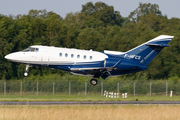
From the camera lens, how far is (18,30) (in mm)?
65625

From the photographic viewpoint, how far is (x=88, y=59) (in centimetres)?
3278

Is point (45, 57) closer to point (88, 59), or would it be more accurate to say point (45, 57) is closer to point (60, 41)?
point (88, 59)

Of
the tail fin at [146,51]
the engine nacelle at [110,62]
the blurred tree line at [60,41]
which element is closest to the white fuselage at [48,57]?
the engine nacelle at [110,62]

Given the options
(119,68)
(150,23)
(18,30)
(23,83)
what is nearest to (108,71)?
(119,68)

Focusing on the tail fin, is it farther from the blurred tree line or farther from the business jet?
the blurred tree line

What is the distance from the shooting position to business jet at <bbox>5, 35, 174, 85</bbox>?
31.9 meters

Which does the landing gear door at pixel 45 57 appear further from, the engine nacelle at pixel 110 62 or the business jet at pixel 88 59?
the engine nacelle at pixel 110 62

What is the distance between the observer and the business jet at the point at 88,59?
31.9m

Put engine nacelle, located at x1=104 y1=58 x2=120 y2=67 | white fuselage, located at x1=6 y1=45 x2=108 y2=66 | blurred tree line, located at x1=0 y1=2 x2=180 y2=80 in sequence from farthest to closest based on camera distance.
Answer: blurred tree line, located at x1=0 y1=2 x2=180 y2=80
engine nacelle, located at x1=104 y1=58 x2=120 y2=67
white fuselage, located at x1=6 y1=45 x2=108 y2=66

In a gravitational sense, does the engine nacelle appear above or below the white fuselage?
below

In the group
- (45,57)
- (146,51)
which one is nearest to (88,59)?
(45,57)

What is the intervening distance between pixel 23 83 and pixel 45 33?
21.7m

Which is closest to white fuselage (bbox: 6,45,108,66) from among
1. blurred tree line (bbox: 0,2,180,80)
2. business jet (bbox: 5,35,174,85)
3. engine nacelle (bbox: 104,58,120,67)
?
business jet (bbox: 5,35,174,85)

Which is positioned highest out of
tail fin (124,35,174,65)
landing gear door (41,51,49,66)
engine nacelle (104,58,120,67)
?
tail fin (124,35,174,65)
